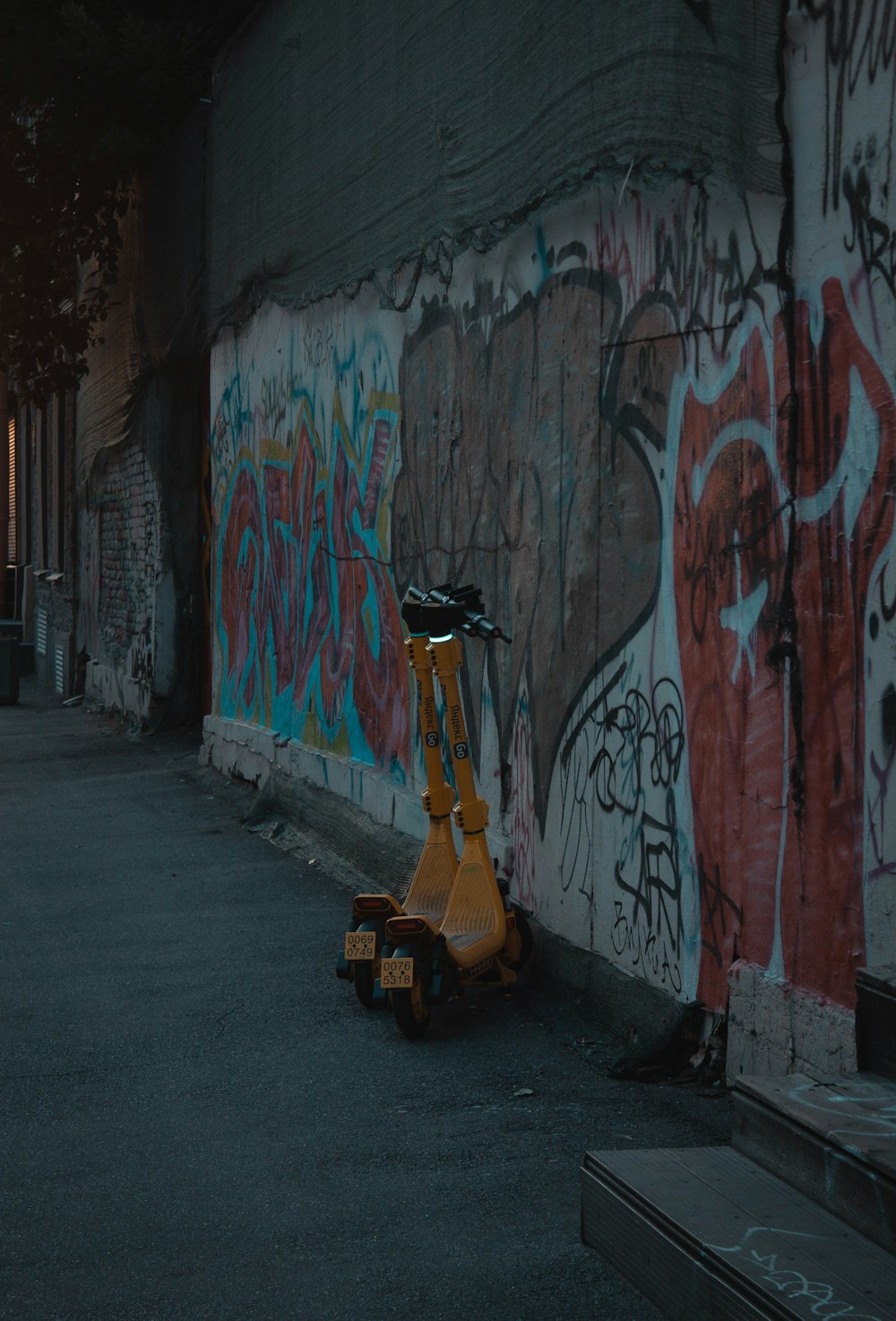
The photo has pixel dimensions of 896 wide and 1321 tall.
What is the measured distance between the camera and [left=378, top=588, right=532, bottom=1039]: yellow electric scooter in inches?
194

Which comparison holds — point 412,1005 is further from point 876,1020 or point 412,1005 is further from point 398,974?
point 876,1020

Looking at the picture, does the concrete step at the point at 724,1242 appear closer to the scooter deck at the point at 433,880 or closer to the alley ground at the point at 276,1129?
the alley ground at the point at 276,1129

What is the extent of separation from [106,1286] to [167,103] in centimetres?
1113

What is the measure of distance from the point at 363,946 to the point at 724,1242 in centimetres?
239

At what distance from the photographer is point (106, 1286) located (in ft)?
10.7

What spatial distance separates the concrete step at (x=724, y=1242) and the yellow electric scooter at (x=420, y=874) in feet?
6.15

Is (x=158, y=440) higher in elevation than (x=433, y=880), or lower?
higher

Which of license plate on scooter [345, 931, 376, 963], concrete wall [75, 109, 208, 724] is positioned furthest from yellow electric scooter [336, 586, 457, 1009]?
concrete wall [75, 109, 208, 724]

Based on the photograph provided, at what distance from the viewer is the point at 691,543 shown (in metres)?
4.54

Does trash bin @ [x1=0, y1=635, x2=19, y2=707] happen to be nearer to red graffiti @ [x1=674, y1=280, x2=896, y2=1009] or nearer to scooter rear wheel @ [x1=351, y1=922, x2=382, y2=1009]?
scooter rear wheel @ [x1=351, y1=922, x2=382, y2=1009]

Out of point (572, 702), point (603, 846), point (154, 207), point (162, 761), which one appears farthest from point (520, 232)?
point (154, 207)

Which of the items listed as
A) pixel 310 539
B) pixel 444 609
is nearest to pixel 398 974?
pixel 444 609

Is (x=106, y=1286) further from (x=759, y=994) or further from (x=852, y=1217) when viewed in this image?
(x=759, y=994)

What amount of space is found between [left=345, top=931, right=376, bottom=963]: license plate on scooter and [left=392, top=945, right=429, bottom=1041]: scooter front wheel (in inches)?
9.5
